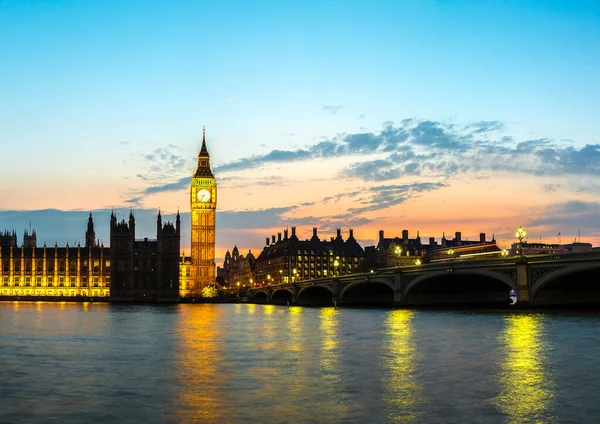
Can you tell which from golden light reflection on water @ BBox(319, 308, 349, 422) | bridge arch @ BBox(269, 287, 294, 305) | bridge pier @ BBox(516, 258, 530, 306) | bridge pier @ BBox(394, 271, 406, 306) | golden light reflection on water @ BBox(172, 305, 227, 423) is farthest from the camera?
bridge arch @ BBox(269, 287, 294, 305)

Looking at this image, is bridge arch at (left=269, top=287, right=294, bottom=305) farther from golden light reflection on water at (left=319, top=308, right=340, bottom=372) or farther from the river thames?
the river thames

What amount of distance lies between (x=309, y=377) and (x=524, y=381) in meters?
8.69

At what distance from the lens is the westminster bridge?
70750mm

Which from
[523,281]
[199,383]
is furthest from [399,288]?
[199,383]

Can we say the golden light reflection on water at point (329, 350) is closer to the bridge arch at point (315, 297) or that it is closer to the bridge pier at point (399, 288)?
the bridge pier at point (399, 288)

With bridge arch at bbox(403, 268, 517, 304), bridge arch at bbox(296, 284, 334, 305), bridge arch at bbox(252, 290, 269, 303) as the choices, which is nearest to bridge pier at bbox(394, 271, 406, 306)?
bridge arch at bbox(403, 268, 517, 304)

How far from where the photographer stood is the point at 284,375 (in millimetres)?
32594

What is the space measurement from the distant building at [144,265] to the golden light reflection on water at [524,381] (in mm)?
147134

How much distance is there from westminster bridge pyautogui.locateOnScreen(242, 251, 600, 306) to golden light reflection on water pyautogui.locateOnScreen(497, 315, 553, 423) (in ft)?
64.4

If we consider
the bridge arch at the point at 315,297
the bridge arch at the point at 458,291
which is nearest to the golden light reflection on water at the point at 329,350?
the bridge arch at the point at 458,291

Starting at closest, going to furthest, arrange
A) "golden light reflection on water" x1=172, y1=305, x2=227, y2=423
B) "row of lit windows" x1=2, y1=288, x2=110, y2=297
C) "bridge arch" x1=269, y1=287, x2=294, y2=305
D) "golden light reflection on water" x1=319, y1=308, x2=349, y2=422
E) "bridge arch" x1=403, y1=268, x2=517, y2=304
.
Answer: "golden light reflection on water" x1=172, y1=305, x2=227, y2=423 < "golden light reflection on water" x1=319, y1=308, x2=349, y2=422 < "bridge arch" x1=403, y1=268, x2=517, y2=304 < "bridge arch" x1=269, y1=287, x2=294, y2=305 < "row of lit windows" x1=2, y1=288, x2=110, y2=297

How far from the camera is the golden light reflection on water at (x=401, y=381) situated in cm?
2364

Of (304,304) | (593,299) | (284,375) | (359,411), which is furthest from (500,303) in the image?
(359,411)

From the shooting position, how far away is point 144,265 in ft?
629
